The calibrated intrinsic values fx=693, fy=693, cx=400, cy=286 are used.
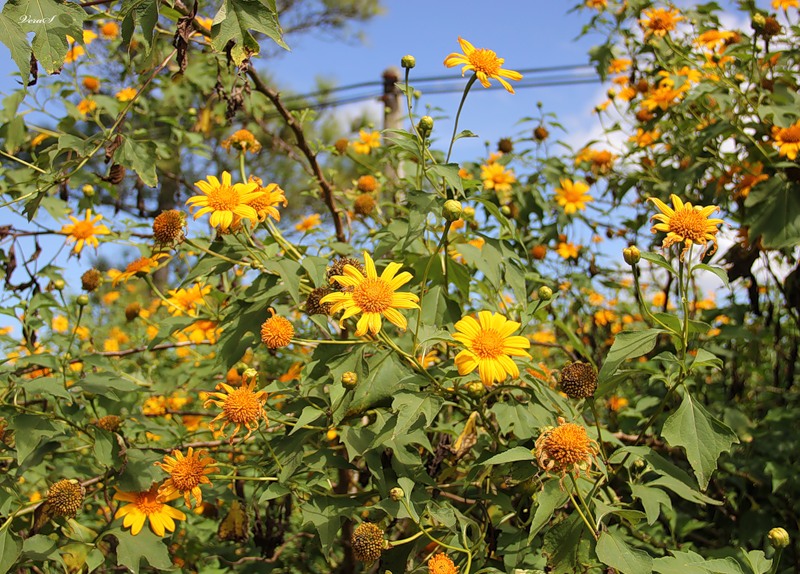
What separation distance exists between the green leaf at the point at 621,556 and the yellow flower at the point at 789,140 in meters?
1.41

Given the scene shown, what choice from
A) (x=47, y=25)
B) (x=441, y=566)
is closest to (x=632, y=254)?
(x=441, y=566)

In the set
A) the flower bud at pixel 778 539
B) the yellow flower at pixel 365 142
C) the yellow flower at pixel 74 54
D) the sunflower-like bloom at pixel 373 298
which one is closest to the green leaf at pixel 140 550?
the sunflower-like bloom at pixel 373 298

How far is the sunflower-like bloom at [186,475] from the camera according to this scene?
1.41 meters

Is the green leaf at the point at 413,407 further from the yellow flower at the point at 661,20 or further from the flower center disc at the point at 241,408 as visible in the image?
the yellow flower at the point at 661,20

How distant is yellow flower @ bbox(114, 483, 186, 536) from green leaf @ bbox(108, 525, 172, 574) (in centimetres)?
1

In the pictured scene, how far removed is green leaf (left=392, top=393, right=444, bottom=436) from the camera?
1.14 m

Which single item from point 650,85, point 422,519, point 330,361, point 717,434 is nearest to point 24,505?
point 330,361

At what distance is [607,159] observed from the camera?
299 cm

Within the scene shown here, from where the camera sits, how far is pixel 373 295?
4.09 feet

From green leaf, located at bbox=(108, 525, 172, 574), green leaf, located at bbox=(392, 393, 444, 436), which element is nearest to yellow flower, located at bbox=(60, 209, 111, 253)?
green leaf, located at bbox=(108, 525, 172, 574)

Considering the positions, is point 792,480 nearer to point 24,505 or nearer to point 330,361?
point 330,361

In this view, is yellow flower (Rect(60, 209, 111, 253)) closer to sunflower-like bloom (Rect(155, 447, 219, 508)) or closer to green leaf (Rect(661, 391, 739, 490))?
sunflower-like bloom (Rect(155, 447, 219, 508))

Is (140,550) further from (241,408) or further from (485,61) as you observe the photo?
(485,61)

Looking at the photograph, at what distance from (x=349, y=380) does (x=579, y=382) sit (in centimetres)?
43
